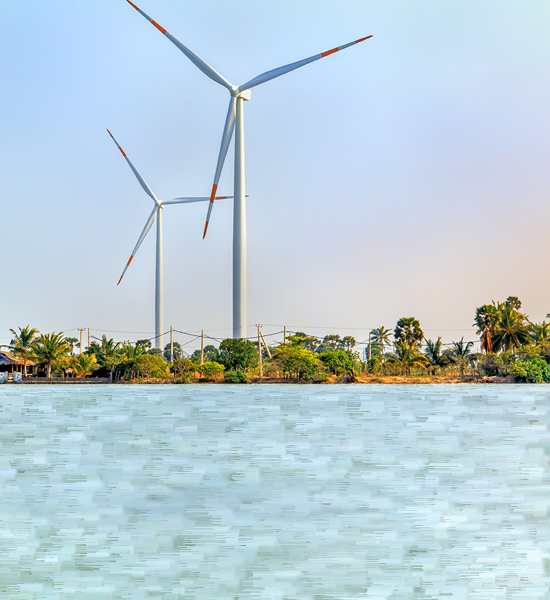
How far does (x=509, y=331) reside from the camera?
5039 inches

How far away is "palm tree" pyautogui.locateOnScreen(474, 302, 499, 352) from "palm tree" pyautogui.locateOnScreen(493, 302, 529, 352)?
28.6 inches

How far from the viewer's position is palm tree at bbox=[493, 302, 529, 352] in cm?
12788

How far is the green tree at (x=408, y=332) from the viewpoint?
136 metres

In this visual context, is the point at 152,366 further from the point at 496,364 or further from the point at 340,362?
the point at 496,364

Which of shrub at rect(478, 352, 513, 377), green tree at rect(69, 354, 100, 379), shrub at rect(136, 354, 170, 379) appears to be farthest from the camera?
green tree at rect(69, 354, 100, 379)

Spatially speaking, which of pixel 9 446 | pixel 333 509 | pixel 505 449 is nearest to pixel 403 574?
pixel 333 509

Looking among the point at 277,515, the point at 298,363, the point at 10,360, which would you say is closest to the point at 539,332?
the point at 298,363

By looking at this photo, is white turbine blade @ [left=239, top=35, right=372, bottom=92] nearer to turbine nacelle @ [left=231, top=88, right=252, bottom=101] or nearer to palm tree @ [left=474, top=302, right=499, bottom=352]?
turbine nacelle @ [left=231, top=88, right=252, bottom=101]

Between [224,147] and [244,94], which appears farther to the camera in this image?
[244,94]

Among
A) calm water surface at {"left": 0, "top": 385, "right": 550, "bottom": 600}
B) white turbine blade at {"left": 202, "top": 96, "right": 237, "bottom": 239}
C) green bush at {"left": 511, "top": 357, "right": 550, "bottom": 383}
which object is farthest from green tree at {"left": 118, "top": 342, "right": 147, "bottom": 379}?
calm water surface at {"left": 0, "top": 385, "right": 550, "bottom": 600}

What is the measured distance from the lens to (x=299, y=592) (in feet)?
50.7

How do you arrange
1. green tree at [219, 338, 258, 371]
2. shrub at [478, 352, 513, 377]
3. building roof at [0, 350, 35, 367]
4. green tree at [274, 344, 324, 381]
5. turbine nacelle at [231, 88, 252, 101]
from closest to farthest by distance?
turbine nacelle at [231, 88, 252, 101], green tree at [219, 338, 258, 371], green tree at [274, 344, 324, 381], shrub at [478, 352, 513, 377], building roof at [0, 350, 35, 367]

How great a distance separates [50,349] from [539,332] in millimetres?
67632

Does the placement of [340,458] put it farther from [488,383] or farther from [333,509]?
[488,383]
